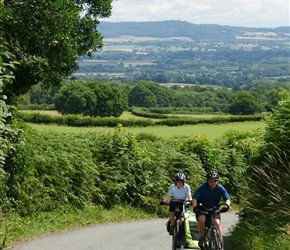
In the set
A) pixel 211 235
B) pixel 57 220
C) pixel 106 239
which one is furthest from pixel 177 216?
pixel 57 220

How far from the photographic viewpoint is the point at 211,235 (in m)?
11.7

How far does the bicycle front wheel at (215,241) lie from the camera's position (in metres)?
11.6

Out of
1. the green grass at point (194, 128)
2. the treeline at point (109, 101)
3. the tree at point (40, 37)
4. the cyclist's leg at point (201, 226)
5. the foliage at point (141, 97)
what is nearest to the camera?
the cyclist's leg at point (201, 226)

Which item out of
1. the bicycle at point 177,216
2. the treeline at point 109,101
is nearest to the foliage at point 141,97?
the treeline at point 109,101

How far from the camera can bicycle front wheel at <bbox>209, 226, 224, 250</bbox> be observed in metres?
11.6

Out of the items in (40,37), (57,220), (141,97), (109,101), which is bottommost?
(141,97)

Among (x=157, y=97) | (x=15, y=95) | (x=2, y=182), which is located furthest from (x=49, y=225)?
(x=157, y=97)

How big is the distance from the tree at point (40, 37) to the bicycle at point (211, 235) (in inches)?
341

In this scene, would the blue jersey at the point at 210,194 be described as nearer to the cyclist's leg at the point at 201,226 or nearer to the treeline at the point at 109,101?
the cyclist's leg at the point at 201,226

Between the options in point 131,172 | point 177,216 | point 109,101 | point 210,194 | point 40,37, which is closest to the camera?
point 210,194

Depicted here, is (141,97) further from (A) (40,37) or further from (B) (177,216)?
(B) (177,216)

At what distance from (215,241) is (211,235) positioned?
158 mm

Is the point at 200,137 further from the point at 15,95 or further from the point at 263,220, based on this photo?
the point at 263,220

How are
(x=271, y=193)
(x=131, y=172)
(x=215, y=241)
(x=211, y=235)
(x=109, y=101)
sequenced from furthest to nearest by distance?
(x=109, y=101), (x=131, y=172), (x=271, y=193), (x=211, y=235), (x=215, y=241)
